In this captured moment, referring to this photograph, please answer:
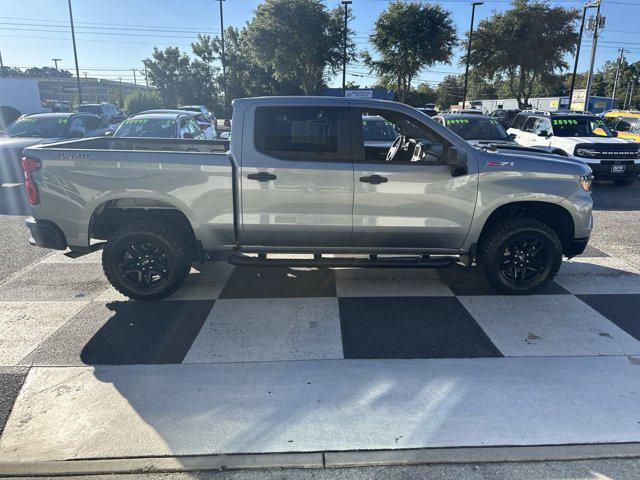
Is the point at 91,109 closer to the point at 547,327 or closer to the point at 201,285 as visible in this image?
the point at 201,285

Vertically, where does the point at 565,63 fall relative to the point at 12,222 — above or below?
above

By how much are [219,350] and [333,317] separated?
1154mm

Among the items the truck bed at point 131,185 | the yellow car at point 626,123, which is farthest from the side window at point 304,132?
the yellow car at point 626,123

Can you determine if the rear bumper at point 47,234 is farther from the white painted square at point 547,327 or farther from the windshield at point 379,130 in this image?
the windshield at point 379,130

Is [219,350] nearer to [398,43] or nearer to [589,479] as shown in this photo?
[589,479]

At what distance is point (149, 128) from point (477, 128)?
8.30m

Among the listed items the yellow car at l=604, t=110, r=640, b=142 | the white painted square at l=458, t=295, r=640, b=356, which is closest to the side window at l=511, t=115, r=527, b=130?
the yellow car at l=604, t=110, r=640, b=142

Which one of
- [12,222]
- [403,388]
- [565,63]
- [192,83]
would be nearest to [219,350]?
[403,388]

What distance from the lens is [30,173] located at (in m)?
A: 4.41

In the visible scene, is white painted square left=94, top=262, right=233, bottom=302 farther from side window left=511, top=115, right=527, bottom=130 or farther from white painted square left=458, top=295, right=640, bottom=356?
side window left=511, top=115, right=527, bottom=130

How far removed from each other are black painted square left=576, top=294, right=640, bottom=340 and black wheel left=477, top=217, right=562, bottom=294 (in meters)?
0.52

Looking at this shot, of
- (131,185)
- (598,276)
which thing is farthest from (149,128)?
(598,276)

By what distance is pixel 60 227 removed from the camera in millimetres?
4562

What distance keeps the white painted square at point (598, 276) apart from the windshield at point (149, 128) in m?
9.08
